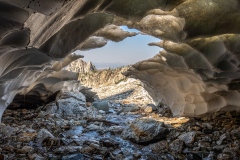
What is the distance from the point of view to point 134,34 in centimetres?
407

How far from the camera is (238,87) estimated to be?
4211 mm

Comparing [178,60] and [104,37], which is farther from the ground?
[104,37]

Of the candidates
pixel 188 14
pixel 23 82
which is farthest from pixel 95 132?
pixel 188 14

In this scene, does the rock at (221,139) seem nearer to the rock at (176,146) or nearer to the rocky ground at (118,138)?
the rocky ground at (118,138)

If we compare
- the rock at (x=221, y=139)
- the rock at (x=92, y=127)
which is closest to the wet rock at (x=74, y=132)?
the rock at (x=92, y=127)

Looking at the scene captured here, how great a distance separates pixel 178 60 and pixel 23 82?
2.64m

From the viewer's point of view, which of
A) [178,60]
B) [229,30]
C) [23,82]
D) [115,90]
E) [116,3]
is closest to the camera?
[116,3]

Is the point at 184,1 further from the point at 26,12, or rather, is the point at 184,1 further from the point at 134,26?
the point at 26,12

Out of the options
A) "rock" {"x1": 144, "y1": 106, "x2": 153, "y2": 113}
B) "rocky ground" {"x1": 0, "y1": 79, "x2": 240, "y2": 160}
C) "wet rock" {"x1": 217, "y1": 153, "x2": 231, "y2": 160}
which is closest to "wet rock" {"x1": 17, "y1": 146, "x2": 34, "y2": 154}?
"rocky ground" {"x1": 0, "y1": 79, "x2": 240, "y2": 160}

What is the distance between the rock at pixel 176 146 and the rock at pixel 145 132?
1.02ft

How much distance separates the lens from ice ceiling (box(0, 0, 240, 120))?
1936 millimetres

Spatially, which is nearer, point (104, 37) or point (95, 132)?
point (104, 37)

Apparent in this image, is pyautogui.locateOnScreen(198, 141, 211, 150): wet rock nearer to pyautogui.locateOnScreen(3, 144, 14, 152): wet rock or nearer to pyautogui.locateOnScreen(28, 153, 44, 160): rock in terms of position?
pyautogui.locateOnScreen(28, 153, 44, 160): rock

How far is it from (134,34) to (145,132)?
5.34ft
